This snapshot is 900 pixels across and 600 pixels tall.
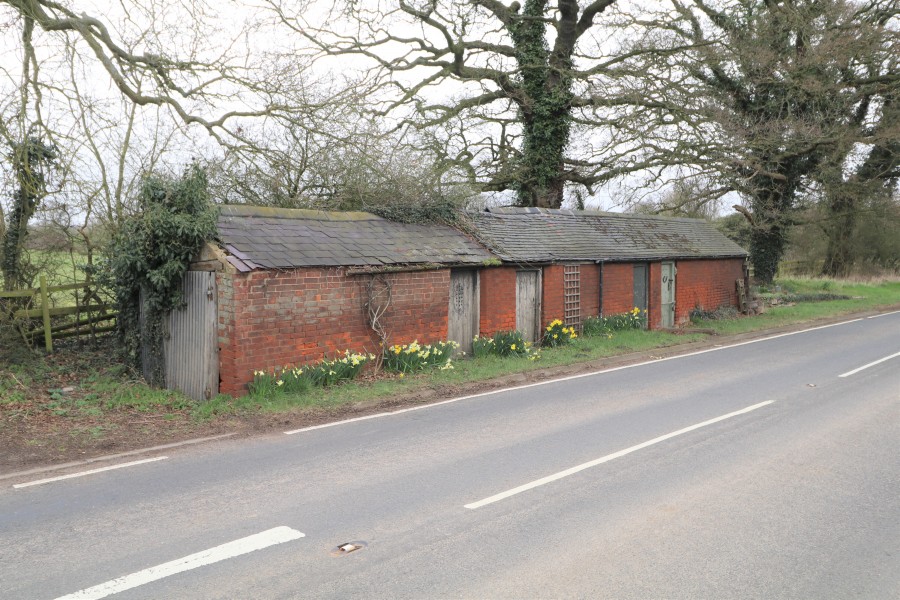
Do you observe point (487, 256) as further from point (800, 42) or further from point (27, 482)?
point (800, 42)

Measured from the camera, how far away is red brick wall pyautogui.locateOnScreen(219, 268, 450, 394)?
10070 millimetres

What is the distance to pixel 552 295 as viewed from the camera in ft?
54.5

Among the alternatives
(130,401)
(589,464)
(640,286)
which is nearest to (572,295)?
(640,286)

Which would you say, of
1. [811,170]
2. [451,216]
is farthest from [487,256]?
[811,170]

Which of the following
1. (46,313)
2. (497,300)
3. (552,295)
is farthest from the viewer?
(552,295)

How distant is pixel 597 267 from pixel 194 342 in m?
11.4

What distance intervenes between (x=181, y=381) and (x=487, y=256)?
7.00 meters

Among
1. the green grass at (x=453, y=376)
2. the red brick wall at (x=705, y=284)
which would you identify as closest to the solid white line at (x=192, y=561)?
the green grass at (x=453, y=376)

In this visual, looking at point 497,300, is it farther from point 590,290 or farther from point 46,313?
point 46,313

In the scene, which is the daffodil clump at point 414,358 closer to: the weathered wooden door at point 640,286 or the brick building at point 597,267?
the brick building at point 597,267

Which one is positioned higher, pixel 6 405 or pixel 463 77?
pixel 463 77

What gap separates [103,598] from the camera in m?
4.12

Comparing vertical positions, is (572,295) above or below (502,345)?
Result: above

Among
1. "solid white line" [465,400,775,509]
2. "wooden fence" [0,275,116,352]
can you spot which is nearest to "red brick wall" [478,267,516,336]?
"solid white line" [465,400,775,509]
